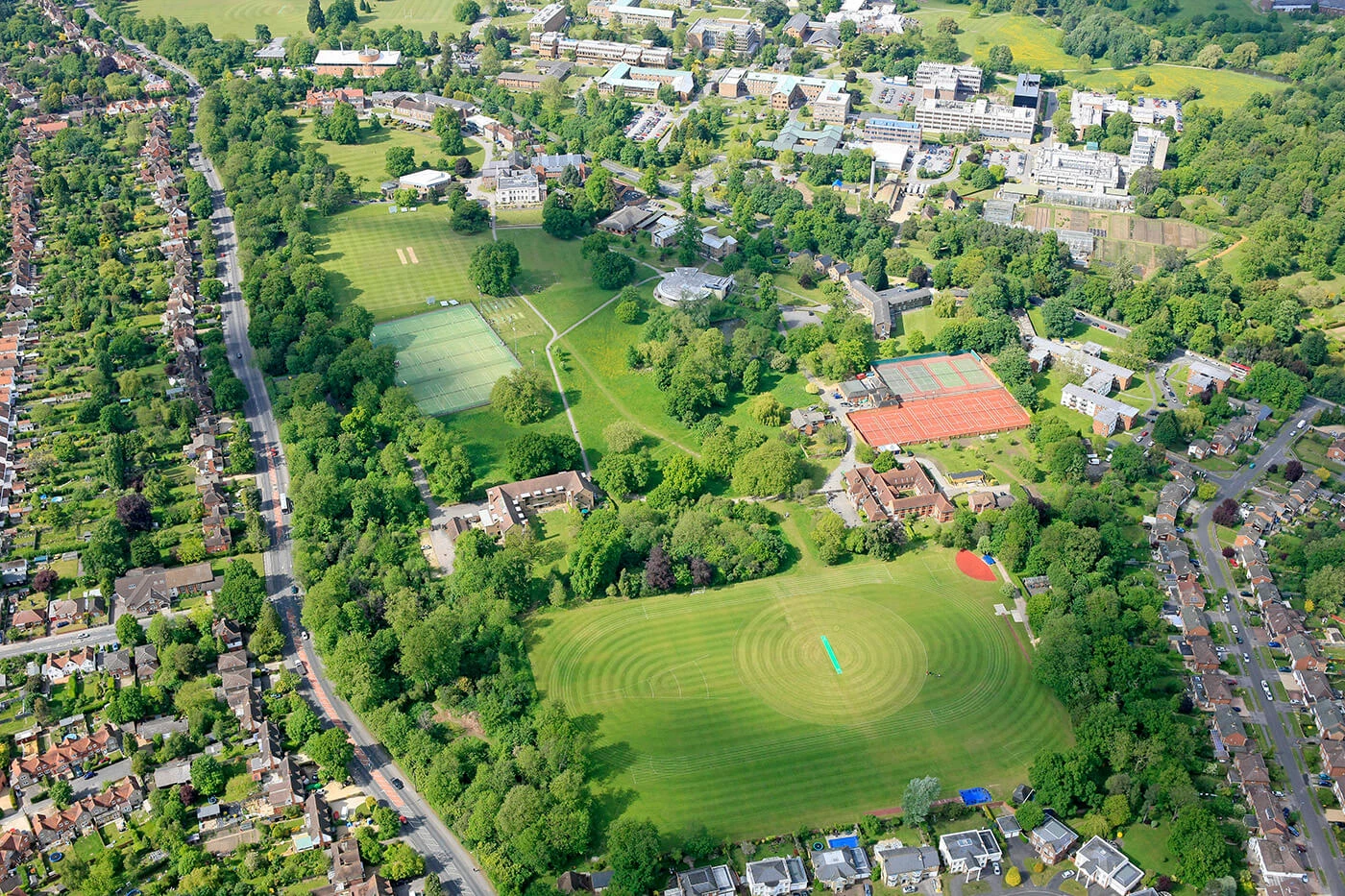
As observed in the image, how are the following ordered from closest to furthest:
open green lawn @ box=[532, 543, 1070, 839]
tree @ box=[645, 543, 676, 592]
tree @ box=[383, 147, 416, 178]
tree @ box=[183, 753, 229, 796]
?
1. tree @ box=[183, 753, 229, 796]
2. open green lawn @ box=[532, 543, 1070, 839]
3. tree @ box=[645, 543, 676, 592]
4. tree @ box=[383, 147, 416, 178]

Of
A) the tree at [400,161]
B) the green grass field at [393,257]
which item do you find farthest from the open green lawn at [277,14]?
the green grass field at [393,257]

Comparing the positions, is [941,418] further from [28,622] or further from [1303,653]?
[28,622]

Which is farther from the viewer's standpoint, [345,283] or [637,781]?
[345,283]

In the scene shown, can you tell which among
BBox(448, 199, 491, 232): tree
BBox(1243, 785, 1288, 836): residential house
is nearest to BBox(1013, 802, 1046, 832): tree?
BBox(1243, 785, 1288, 836): residential house

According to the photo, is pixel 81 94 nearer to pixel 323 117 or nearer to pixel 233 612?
pixel 323 117

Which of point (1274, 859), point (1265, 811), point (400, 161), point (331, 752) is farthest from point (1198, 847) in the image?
point (400, 161)

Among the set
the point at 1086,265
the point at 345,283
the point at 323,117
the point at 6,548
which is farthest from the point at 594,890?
the point at 323,117

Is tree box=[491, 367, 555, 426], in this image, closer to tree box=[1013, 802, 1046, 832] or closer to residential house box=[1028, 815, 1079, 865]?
tree box=[1013, 802, 1046, 832]
